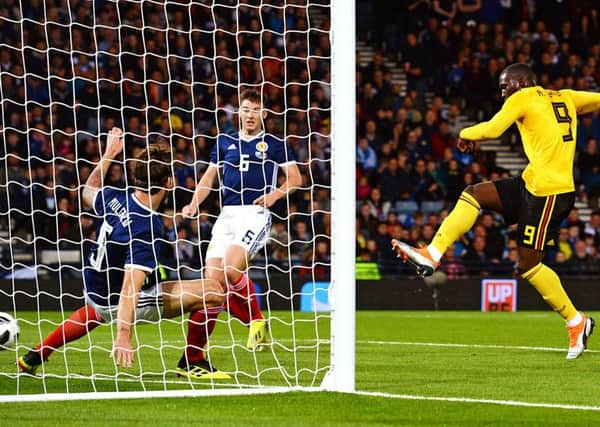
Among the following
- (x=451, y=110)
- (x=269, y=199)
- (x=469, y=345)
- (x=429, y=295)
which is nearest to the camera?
(x=269, y=199)

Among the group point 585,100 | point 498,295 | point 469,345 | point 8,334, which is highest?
point 585,100

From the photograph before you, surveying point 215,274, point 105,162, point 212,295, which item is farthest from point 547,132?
point 105,162

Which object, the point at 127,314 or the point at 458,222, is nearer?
the point at 127,314

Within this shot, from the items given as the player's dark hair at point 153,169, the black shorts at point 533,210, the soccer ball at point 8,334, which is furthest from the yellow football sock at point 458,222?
the soccer ball at point 8,334

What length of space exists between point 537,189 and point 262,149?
6.54 feet

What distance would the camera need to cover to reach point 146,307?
307 inches

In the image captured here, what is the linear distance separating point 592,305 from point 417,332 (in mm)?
6285

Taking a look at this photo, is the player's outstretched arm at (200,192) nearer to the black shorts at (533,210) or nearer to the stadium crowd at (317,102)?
the black shorts at (533,210)

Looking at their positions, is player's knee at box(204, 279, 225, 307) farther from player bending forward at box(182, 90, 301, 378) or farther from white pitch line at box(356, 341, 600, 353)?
white pitch line at box(356, 341, 600, 353)

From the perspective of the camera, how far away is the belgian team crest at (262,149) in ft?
31.3

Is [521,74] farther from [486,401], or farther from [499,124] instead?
[486,401]

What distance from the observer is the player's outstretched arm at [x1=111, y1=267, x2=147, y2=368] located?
7336mm

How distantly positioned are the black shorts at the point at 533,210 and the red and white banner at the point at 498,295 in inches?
363

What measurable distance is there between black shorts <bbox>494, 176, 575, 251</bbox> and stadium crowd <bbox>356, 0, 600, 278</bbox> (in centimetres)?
938
